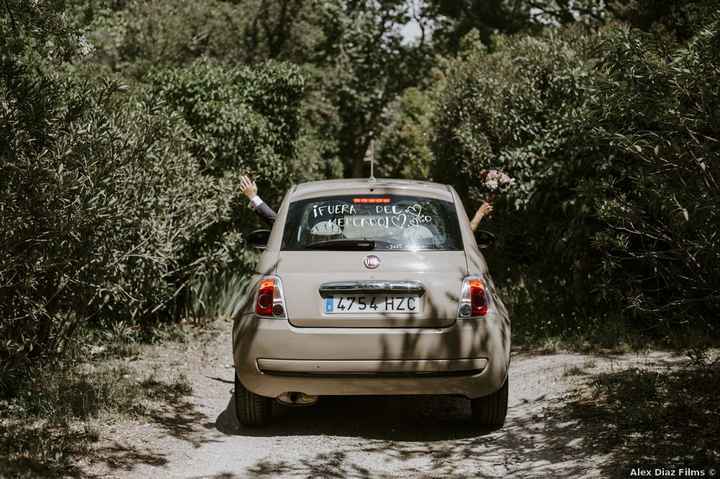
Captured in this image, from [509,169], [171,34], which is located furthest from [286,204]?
[171,34]

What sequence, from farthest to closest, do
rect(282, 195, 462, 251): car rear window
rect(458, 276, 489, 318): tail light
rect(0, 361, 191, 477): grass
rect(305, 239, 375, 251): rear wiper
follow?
rect(282, 195, 462, 251): car rear window < rect(305, 239, 375, 251): rear wiper < rect(458, 276, 489, 318): tail light < rect(0, 361, 191, 477): grass

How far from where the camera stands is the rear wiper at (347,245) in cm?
595

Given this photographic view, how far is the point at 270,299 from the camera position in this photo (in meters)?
5.73

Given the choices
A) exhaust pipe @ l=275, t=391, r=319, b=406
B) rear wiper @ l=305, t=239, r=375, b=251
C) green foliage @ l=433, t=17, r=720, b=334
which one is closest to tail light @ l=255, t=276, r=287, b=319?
rear wiper @ l=305, t=239, r=375, b=251

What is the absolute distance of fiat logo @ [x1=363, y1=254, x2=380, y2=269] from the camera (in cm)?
578

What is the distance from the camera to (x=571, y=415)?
248 inches

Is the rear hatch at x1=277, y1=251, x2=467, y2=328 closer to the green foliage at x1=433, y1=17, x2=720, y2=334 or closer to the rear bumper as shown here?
the rear bumper

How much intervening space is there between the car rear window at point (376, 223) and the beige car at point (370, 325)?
5 cm

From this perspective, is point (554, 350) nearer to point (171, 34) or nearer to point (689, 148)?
point (689, 148)

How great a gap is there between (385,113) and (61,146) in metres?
24.9

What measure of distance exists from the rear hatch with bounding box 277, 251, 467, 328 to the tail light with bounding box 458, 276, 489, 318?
49 millimetres

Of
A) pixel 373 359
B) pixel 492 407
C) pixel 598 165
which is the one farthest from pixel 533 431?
pixel 598 165

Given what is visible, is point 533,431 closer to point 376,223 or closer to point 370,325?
point 370,325

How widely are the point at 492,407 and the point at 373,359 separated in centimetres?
111
